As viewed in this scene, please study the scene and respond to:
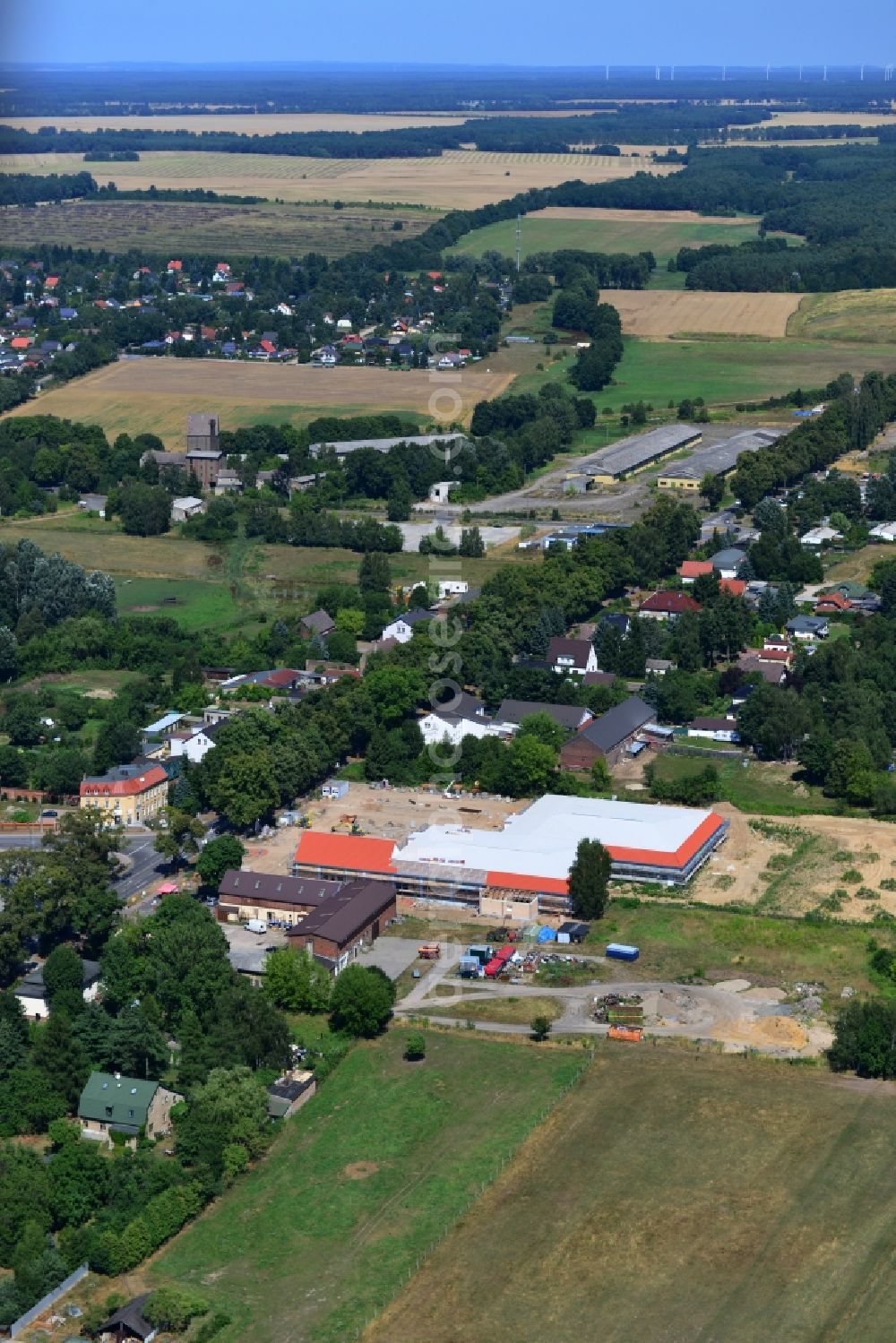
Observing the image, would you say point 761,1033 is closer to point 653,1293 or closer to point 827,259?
point 653,1293

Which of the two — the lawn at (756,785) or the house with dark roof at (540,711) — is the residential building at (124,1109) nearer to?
the lawn at (756,785)

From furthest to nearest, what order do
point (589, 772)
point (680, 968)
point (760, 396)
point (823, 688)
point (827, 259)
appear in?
point (827, 259)
point (760, 396)
point (823, 688)
point (589, 772)
point (680, 968)

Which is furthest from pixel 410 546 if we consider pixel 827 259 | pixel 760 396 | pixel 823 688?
pixel 827 259

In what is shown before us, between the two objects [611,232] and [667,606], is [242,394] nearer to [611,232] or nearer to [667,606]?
[667,606]

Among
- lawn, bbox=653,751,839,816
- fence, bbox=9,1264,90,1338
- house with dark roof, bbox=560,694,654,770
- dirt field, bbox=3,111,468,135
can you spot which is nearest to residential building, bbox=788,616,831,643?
house with dark roof, bbox=560,694,654,770

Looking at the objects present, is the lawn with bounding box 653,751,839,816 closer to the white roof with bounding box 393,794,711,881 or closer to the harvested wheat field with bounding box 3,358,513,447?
the white roof with bounding box 393,794,711,881

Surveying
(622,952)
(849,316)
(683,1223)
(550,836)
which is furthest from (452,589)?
(849,316)
